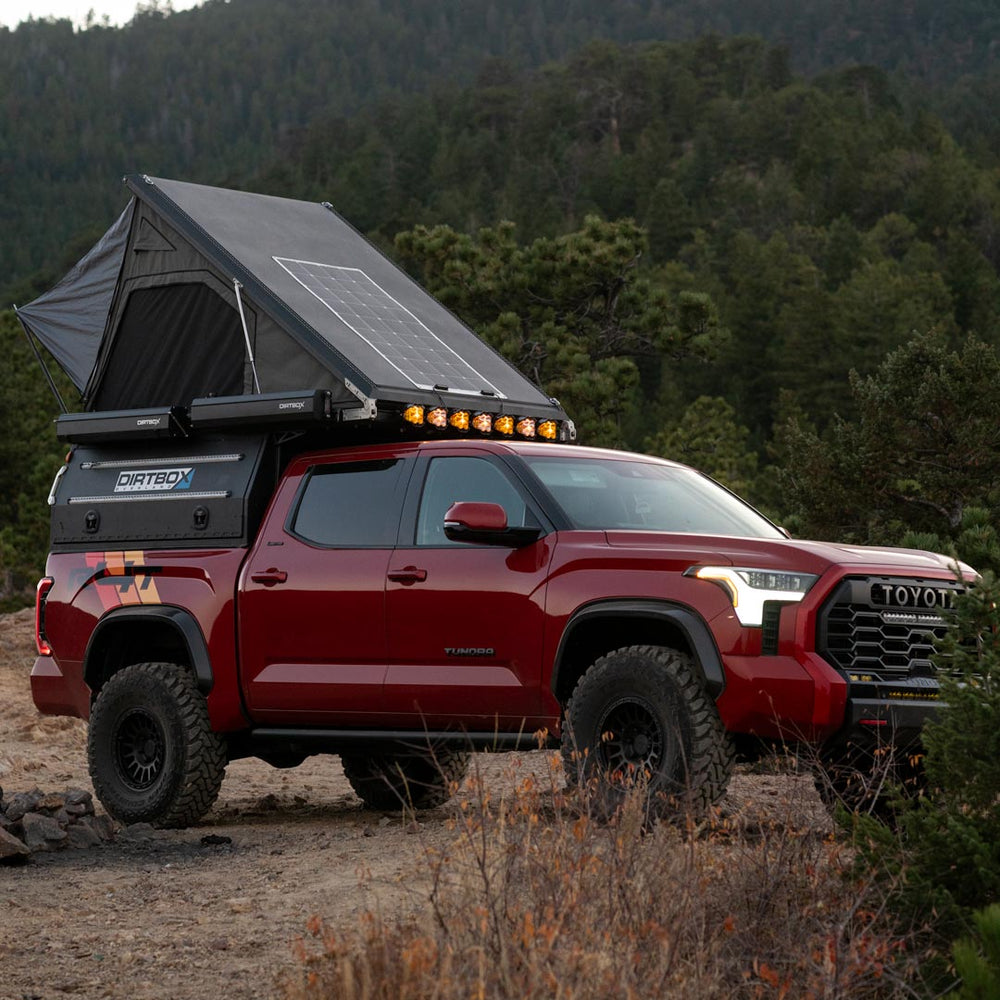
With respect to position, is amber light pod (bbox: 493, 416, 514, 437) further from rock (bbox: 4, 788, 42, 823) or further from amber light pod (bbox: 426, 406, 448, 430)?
rock (bbox: 4, 788, 42, 823)

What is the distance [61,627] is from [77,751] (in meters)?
4.55

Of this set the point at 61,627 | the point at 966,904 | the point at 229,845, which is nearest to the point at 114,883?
the point at 229,845


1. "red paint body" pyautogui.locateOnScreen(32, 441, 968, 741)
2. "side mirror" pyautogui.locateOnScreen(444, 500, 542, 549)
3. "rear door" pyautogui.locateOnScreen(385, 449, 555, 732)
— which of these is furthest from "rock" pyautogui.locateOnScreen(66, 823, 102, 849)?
"side mirror" pyautogui.locateOnScreen(444, 500, 542, 549)

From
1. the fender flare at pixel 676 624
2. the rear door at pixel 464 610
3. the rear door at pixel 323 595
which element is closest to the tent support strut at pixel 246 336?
the rear door at pixel 323 595

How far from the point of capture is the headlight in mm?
7344

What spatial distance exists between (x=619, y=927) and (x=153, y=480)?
594 cm

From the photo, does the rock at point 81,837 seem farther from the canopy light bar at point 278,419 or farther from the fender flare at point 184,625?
the canopy light bar at point 278,419

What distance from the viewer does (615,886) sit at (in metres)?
5.13

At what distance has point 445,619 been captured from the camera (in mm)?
8406

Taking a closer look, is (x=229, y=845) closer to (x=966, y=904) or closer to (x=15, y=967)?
(x=15, y=967)

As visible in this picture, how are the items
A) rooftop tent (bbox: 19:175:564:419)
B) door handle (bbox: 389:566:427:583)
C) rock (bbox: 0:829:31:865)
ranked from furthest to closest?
rooftop tent (bbox: 19:175:564:419) < door handle (bbox: 389:566:427:583) < rock (bbox: 0:829:31:865)

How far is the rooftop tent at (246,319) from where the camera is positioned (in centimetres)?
973

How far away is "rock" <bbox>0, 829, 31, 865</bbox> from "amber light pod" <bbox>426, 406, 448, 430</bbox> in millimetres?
3062

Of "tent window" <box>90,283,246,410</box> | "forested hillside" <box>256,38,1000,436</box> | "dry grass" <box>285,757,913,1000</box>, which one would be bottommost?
"dry grass" <box>285,757,913,1000</box>
